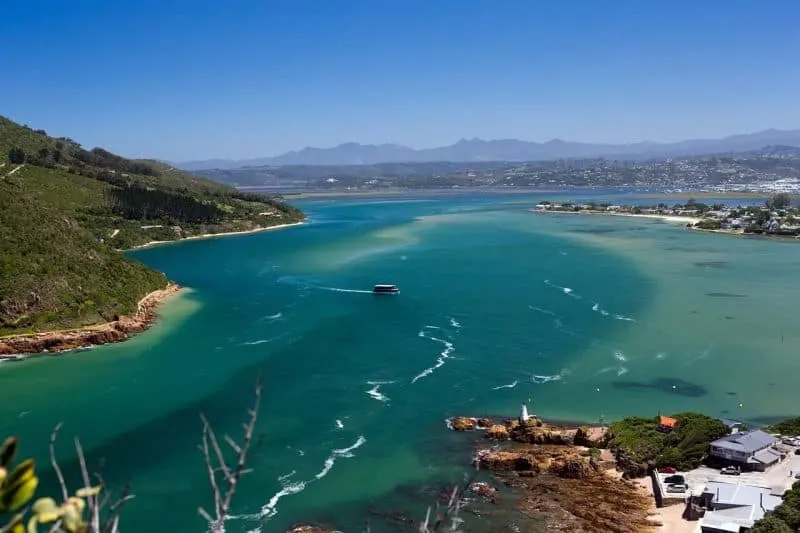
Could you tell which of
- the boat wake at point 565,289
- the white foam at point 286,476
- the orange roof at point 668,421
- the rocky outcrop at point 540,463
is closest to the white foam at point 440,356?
the rocky outcrop at point 540,463

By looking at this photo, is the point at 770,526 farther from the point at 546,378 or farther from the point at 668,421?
the point at 546,378

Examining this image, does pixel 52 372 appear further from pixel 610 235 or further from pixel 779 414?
pixel 610 235

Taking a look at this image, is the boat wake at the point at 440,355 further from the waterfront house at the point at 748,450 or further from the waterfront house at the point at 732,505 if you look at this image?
the waterfront house at the point at 732,505

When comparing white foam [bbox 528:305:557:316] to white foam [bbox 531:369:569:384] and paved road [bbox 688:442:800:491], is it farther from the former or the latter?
paved road [bbox 688:442:800:491]

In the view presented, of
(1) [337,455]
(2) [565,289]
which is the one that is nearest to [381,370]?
(1) [337,455]

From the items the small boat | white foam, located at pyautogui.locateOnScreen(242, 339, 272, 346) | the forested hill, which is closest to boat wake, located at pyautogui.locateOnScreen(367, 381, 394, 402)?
white foam, located at pyautogui.locateOnScreen(242, 339, 272, 346)

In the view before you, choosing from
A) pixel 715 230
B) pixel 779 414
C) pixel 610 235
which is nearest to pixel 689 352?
pixel 779 414
